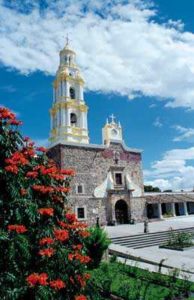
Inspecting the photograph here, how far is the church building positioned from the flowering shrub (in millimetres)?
18402

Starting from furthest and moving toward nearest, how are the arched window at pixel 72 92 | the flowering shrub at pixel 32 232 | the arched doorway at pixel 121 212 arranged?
the arched window at pixel 72 92 → the arched doorway at pixel 121 212 → the flowering shrub at pixel 32 232

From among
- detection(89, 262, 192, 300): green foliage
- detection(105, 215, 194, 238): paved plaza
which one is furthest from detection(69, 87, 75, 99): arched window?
detection(89, 262, 192, 300): green foliage

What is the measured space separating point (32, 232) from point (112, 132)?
23.5 meters

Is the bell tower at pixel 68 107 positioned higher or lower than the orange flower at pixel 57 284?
higher

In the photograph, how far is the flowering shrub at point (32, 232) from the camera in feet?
13.6

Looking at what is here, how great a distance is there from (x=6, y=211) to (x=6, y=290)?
1.12 metres

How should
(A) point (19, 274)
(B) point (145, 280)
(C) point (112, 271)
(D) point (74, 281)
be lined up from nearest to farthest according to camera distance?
(A) point (19, 274) → (D) point (74, 281) → (B) point (145, 280) → (C) point (112, 271)

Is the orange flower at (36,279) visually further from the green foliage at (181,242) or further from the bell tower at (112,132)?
the bell tower at (112,132)

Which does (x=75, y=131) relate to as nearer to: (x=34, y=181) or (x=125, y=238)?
(x=125, y=238)

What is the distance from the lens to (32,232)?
14.9 ft

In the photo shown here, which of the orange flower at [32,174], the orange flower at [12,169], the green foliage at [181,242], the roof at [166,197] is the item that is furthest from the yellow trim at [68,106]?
the orange flower at [12,169]

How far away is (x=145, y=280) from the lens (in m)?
9.37

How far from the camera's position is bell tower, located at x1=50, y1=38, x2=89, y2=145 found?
26.9 meters

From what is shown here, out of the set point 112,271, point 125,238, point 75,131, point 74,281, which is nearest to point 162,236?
point 125,238
